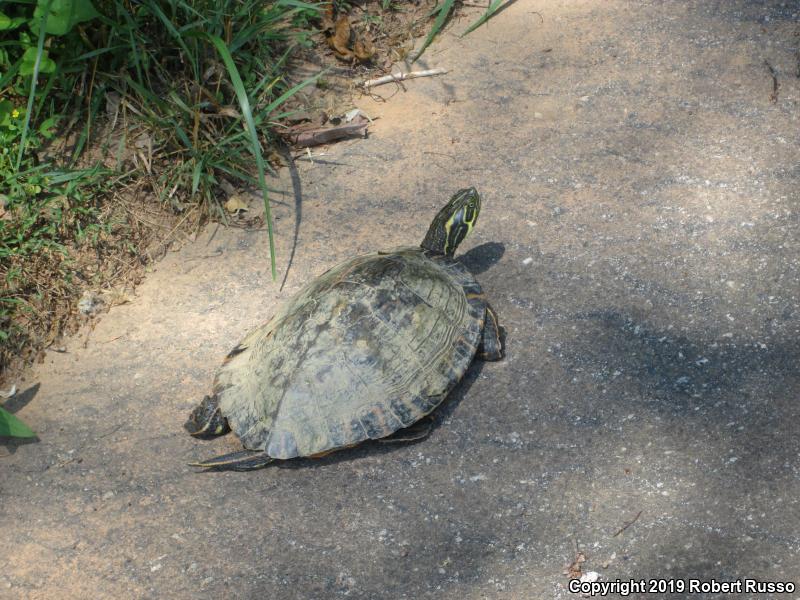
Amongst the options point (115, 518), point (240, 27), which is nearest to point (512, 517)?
point (115, 518)

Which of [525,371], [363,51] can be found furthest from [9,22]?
[525,371]

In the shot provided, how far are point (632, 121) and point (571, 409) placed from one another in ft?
7.60

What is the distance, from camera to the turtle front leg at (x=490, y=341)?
373cm

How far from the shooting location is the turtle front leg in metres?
3.73

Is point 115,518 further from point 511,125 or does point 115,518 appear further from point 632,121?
point 632,121

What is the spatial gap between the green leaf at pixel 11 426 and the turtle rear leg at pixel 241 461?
0.87 metres

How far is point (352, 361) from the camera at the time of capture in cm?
340

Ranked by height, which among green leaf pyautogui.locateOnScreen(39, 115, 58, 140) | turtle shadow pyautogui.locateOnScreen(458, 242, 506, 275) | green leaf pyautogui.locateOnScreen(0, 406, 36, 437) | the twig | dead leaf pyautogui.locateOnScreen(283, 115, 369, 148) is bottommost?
green leaf pyautogui.locateOnScreen(0, 406, 36, 437)

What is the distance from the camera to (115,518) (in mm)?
3377

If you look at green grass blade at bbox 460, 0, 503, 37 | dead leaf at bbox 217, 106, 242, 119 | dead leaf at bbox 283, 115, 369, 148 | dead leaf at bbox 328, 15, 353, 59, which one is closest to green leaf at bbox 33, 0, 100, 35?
dead leaf at bbox 217, 106, 242, 119

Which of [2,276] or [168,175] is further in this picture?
[168,175]

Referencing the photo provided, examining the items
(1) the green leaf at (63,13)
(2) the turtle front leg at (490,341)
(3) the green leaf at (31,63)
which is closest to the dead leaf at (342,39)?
(1) the green leaf at (63,13)

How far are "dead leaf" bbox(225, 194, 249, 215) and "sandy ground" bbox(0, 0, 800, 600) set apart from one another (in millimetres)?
227

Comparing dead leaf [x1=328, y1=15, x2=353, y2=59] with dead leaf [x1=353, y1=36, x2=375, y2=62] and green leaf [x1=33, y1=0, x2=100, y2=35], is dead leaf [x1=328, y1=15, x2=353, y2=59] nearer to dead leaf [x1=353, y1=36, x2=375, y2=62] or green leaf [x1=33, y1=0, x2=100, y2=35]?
dead leaf [x1=353, y1=36, x2=375, y2=62]
